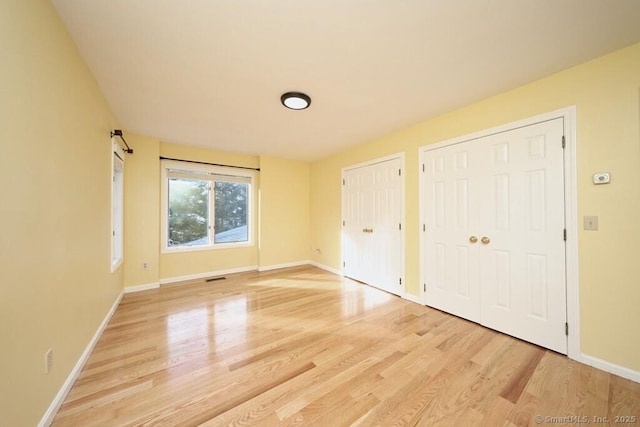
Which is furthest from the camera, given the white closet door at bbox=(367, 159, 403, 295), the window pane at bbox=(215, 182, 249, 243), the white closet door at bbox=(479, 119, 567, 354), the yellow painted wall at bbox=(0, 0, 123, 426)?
the window pane at bbox=(215, 182, 249, 243)

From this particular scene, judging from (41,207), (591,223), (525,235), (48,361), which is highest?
(41,207)

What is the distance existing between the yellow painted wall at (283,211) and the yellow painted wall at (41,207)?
115 inches

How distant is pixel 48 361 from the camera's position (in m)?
1.30

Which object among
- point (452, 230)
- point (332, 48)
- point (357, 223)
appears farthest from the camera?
point (357, 223)

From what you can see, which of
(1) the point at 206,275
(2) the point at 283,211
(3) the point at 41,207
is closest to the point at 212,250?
(1) the point at 206,275

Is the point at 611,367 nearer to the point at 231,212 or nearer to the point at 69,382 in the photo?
the point at 69,382

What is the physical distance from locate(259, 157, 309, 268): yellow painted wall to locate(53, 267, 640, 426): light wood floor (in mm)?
2201

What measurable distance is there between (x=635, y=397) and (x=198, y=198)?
5.40 m

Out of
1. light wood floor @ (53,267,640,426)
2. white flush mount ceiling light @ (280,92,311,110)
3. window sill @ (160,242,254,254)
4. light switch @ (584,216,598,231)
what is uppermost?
white flush mount ceiling light @ (280,92,311,110)

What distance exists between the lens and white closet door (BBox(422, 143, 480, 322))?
2.47 m

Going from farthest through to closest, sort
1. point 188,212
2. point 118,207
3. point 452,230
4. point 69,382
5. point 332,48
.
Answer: point 188,212
point 118,207
point 452,230
point 332,48
point 69,382

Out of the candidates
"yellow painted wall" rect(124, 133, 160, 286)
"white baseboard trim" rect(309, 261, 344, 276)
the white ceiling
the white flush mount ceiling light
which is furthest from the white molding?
"yellow painted wall" rect(124, 133, 160, 286)

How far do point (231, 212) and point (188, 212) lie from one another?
0.77 meters

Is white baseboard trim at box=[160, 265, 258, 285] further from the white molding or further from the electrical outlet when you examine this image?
Result: the white molding
